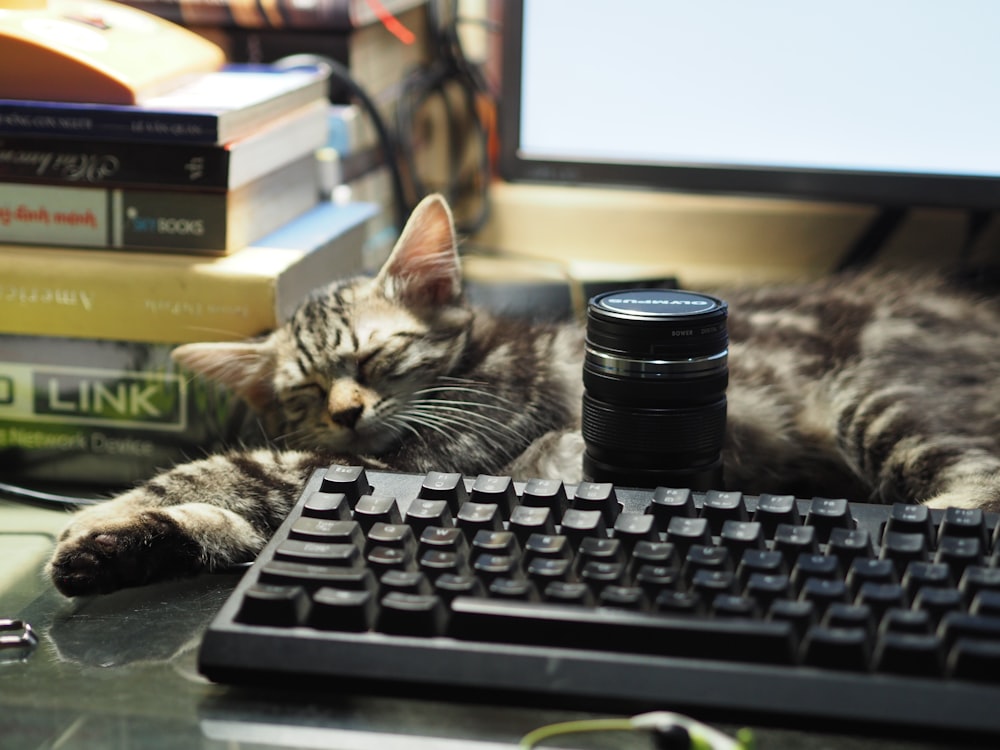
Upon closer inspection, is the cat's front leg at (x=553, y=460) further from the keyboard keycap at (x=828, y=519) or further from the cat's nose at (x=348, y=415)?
A: the keyboard keycap at (x=828, y=519)

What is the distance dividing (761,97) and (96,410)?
0.66m

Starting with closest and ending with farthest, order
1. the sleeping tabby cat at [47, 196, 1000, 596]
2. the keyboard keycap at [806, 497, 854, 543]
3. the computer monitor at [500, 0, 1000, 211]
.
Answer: the keyboard keycap at [806, 497, 854, 543] → the sleeping tabby cat at [47, 196, 1000, 596] → the computer monitor at [500, 0, 1000, 211]

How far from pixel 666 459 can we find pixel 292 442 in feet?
1.19

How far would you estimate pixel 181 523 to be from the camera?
Result: 2.44 feet

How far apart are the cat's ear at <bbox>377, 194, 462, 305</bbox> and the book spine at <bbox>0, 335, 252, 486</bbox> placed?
0.18 m

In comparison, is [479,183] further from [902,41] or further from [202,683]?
[202,683]

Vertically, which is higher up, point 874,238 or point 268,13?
point 268,13

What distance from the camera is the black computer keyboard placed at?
0.53 m

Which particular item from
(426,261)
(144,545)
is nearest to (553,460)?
(426,261)

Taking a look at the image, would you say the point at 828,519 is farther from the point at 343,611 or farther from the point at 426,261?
the point at 426,261

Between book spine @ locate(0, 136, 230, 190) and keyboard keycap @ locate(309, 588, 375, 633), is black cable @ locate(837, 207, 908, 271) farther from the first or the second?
keyboard keycap @ locate(309, 588, 375, 633)

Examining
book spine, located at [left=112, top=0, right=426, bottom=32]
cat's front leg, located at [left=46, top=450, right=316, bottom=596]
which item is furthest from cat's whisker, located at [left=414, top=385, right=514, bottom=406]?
book spine, located at [left=112, top=0, right=426, bottom=32]

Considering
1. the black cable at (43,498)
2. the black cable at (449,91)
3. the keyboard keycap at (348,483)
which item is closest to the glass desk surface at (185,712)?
the keyboard keycap at (348,483)

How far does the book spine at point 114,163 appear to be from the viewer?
0.92 metres
